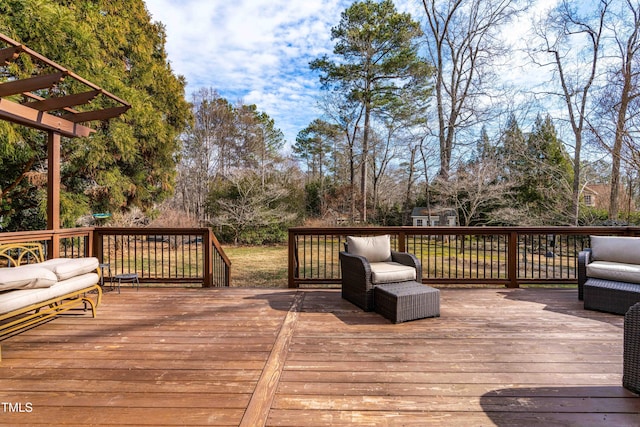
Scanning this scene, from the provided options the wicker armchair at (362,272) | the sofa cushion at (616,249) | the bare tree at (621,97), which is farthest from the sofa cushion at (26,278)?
the bare tree at (621,97)

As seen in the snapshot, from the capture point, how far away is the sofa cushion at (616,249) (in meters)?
3.50

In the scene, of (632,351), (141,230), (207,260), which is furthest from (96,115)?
(632,351)

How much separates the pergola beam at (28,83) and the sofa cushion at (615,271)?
19.6 feet

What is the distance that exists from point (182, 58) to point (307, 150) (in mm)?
7493

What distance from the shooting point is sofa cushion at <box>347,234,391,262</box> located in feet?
12.4

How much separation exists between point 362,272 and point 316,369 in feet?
4.64

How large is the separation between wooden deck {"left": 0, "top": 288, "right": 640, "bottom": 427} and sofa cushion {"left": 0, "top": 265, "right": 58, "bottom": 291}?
18.9 inches

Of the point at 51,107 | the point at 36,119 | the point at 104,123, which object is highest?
the point at 104,123

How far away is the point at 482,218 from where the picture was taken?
1241cm

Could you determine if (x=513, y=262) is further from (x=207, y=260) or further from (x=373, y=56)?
(x=373, y=56)

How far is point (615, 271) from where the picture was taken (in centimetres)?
335

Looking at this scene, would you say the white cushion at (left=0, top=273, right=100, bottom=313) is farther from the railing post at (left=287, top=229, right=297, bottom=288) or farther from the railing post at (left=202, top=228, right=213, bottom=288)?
the railing post at (left=287, top=229, right=297, bottom=288)

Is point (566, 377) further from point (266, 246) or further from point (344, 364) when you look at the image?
point (266, 246)

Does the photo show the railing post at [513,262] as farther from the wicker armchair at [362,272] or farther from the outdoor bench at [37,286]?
the outdoor bench at [37,286]
